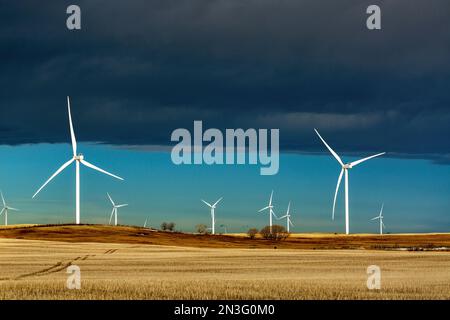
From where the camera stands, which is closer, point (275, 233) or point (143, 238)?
point (143, 238)

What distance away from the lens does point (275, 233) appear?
186750 millimetres

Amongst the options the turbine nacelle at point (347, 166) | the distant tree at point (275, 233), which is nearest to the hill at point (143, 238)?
the turbine nacelle at point (347, 166)

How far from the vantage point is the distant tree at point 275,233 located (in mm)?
186375

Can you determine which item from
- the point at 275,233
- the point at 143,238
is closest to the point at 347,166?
the point at 143,238

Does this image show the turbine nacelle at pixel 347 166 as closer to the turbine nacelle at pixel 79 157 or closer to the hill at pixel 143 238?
the hill at pixel 143 238

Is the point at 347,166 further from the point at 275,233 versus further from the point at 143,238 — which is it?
the point at 275,233

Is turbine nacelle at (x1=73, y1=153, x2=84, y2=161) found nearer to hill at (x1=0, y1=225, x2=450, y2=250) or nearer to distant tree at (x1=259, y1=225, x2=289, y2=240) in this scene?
hill at (x1=0, y1=225, x2=450, y2=250)

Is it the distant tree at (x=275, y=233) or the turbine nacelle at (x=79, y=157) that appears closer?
the turbine nacelle at (x=79, y=157)

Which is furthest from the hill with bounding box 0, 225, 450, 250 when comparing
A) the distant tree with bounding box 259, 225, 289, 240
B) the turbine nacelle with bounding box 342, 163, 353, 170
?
the distant tree with bounding box 259, 225, 289, 240

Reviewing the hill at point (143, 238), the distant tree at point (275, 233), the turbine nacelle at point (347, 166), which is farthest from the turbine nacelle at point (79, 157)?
the distant tree at point (275, 233)

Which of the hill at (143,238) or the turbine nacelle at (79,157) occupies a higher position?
the turbine nacelle at (79,157)
